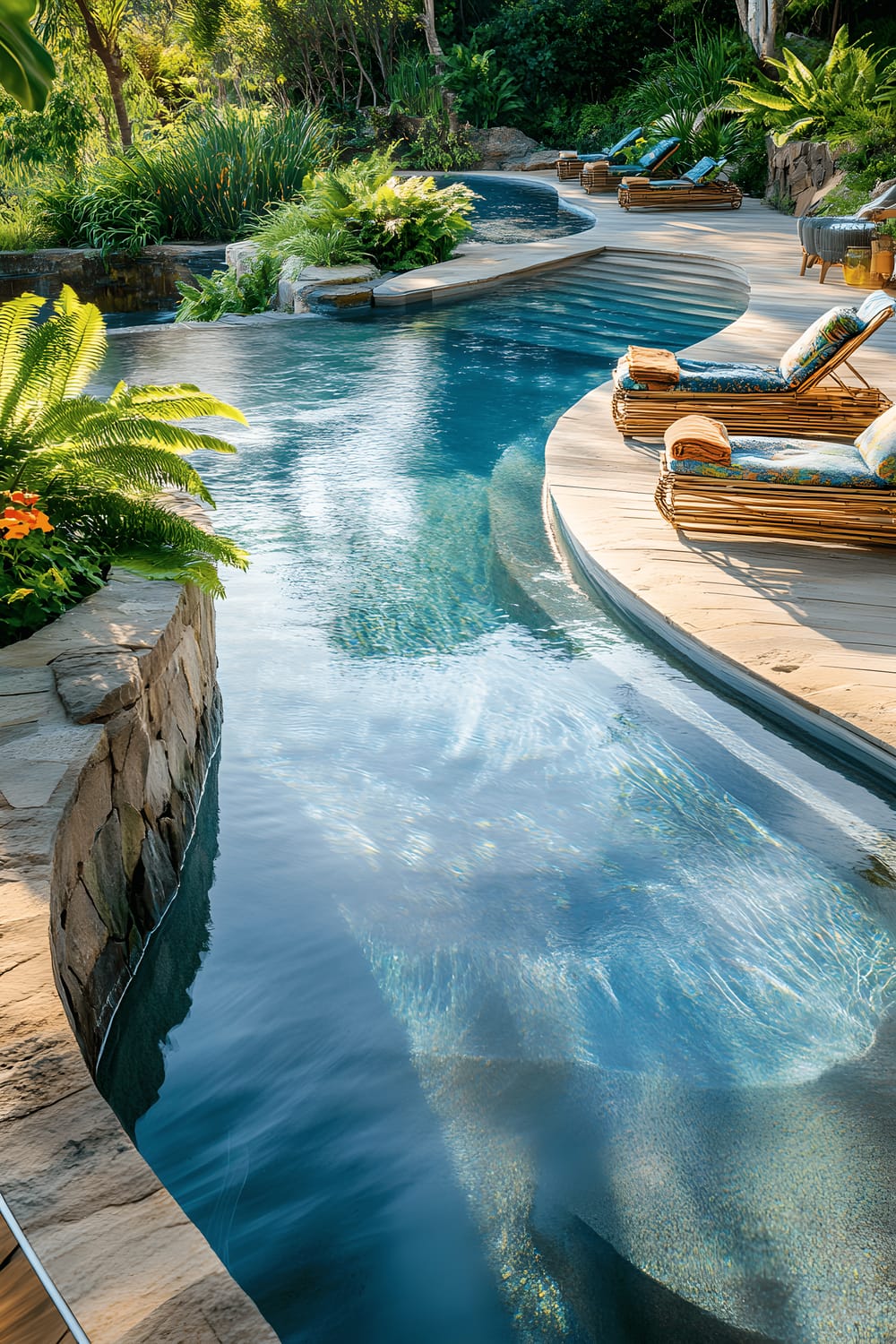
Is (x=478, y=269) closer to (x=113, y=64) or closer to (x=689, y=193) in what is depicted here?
(x=689, y=193)

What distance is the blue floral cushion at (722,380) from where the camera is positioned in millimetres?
6258

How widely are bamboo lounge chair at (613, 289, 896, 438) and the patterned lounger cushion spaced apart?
107 centimetres

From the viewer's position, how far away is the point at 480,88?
25125 millimetres

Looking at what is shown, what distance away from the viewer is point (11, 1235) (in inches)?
58.2

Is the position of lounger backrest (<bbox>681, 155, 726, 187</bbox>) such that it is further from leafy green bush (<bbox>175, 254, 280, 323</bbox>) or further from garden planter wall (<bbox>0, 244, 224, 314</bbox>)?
garden planter wall (<bbox>0, 244, 224, 314</bbox>)

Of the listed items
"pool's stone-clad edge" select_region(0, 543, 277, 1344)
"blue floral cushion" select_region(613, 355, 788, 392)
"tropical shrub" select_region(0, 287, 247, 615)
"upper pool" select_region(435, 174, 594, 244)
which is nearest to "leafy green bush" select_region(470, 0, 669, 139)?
"upper pool" select_region(435, 174, 594, 244)

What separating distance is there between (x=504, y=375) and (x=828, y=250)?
3.76 metres

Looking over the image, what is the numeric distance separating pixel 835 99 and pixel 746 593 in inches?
498

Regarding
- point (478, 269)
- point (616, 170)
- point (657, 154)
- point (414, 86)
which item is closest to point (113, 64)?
point (616, 170)

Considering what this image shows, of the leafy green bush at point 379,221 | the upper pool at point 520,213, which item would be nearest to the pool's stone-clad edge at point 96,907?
the leafy green bush at point 379,221

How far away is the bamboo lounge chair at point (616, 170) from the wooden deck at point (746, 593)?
11604 mm

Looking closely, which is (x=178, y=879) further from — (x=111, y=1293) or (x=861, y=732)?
(x=861, y=732)

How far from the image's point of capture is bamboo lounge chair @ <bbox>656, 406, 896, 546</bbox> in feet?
15.8

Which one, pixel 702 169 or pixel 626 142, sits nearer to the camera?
pixel 702 169
